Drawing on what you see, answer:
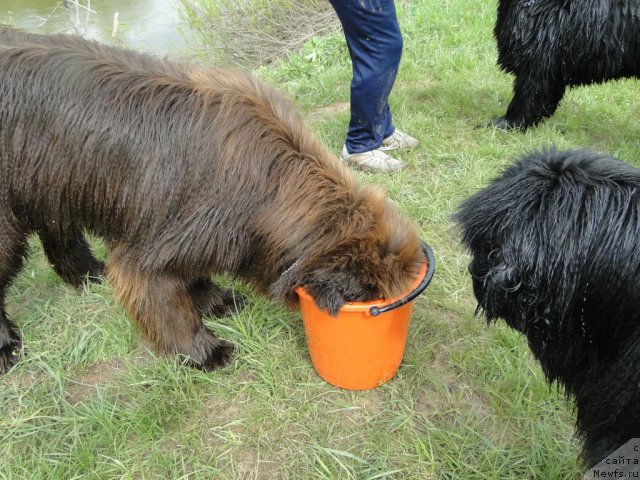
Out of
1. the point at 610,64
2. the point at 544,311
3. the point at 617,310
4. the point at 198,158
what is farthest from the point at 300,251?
the point at 610,64

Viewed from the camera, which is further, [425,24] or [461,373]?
[425,24]

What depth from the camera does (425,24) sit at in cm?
558

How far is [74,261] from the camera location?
9.43ft

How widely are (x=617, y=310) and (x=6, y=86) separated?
7.07 ft

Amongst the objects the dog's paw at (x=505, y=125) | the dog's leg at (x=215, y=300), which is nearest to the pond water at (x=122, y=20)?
the dog's paw at (x=505, y=125)

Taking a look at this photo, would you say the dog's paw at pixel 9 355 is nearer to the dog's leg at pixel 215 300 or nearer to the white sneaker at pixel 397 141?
the dog's leg at pixel 215 300

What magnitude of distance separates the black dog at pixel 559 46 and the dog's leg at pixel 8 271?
10.8 ft

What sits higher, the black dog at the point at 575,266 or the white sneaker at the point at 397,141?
the black dog at the point at 575,266

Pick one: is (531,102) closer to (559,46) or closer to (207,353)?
(559,46)

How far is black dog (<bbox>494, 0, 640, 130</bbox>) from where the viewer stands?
3.34 metres

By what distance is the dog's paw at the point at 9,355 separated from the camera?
8.07 ft

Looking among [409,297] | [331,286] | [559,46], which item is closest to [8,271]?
[331,286]

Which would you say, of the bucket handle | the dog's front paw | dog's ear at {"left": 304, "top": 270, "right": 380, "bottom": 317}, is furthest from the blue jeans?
dog's ear at {"left": 304, "top": 270, "right": 380, "bottom": 317}

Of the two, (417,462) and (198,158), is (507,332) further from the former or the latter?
(198,158)
